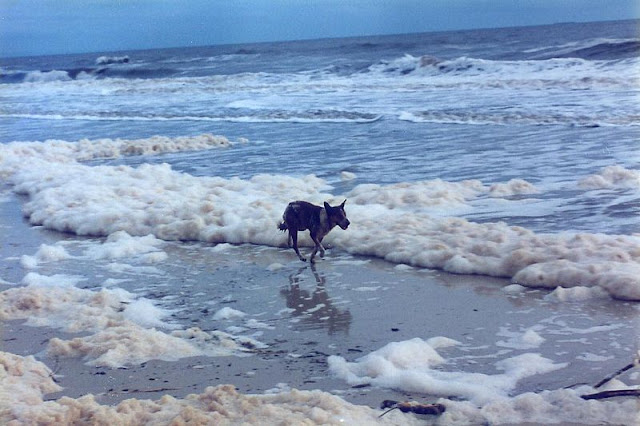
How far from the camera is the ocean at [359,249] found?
4.45m

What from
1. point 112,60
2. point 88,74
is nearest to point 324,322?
point 88,74

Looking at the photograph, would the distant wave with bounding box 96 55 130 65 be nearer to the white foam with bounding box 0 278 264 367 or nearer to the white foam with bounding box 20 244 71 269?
the white foam with bounding box 20 244 71 269

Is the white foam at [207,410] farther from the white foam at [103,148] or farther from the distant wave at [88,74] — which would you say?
the distant wave at [88,74]

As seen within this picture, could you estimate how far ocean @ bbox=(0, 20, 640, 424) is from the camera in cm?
445

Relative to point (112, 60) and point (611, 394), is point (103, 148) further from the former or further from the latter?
point (112, 60)

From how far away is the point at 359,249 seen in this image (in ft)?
23.2

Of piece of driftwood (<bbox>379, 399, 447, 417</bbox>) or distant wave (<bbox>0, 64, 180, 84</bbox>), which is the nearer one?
piece of driftwood (<bbox>379, 399, 447, 417</bbox>)

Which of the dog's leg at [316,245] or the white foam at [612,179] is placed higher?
the white foam at [612,179]

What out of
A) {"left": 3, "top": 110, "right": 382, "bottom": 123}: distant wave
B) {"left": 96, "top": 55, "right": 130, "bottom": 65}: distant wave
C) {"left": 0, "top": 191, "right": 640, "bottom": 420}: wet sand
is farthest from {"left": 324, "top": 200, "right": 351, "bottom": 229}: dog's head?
{"left": 96, "top": 55, "right": 130, "bottom": 65}: distant wave

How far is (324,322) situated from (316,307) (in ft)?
1.17

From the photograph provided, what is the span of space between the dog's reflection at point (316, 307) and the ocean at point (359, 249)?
2 centimetres

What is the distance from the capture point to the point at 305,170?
11.4 metres

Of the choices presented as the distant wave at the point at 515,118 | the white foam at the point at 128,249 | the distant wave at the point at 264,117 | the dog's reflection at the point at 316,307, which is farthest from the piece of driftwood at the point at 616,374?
the distant wave at the point at 264,117

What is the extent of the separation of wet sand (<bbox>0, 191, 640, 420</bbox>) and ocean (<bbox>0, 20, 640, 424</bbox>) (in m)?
0.02
